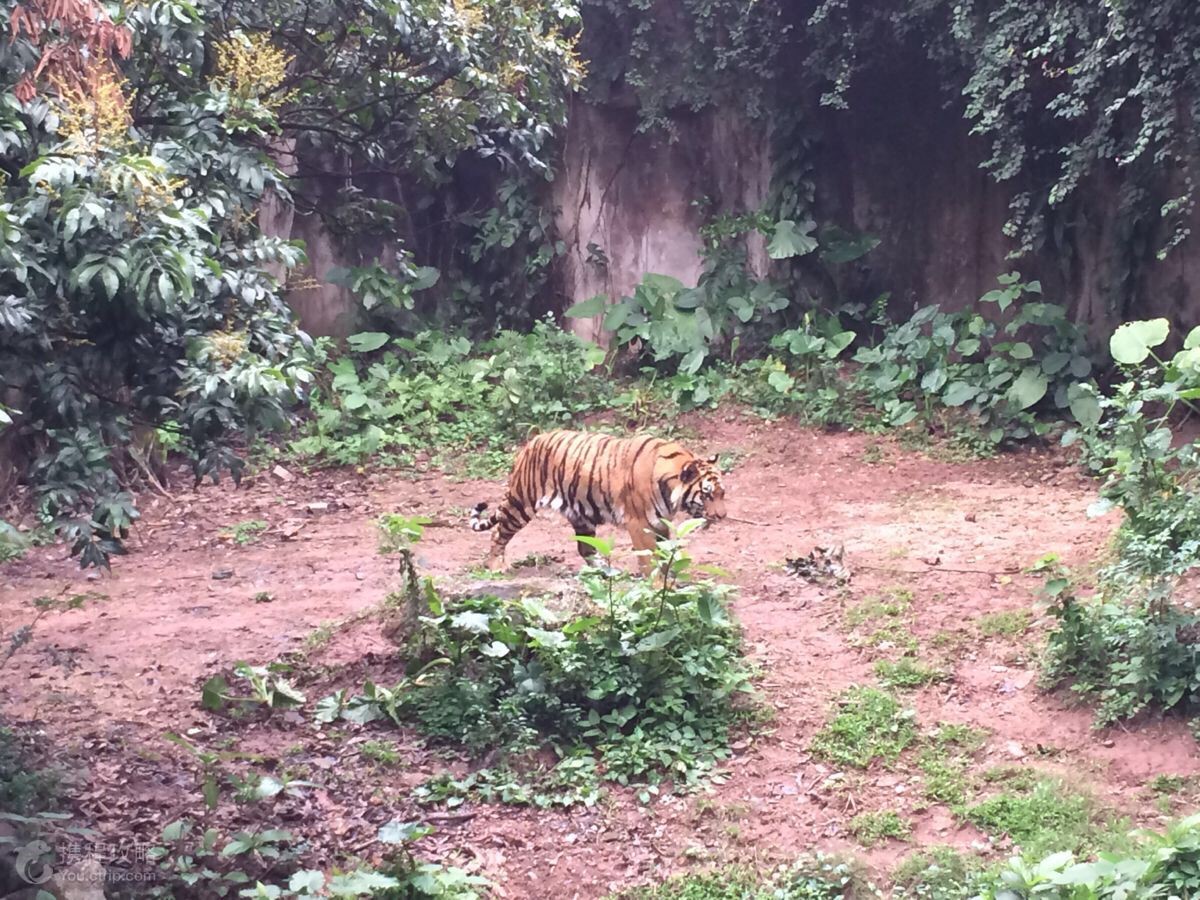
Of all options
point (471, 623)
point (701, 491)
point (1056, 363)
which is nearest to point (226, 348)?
point (471, 623)

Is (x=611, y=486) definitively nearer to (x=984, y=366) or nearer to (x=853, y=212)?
(x=984, y=366)

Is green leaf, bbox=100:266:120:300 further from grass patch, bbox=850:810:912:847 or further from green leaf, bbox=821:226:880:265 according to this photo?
green leaf, bbox=821:226:880:265

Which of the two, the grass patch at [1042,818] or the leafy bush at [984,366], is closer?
the grass patch at [1042,818]

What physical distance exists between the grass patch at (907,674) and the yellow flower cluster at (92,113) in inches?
148

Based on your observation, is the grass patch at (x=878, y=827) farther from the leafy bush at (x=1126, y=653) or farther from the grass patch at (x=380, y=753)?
the grass patch at (x=380, y=753)

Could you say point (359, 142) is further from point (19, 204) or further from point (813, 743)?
point (813, 743)

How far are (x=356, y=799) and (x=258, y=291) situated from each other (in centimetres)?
192

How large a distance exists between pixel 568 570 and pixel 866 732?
2392 mm

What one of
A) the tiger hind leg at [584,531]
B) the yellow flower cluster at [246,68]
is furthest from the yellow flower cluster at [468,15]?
the tiger hind leg at [584,531]

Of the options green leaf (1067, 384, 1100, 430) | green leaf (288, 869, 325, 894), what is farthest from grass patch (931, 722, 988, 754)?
green leaf (1067, 384, 1100, 430)

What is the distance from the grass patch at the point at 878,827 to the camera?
4.20 m

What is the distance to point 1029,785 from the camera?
14.3 feet

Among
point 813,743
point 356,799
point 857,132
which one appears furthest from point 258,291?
point 857,132

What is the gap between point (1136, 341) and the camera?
4.87 meters
